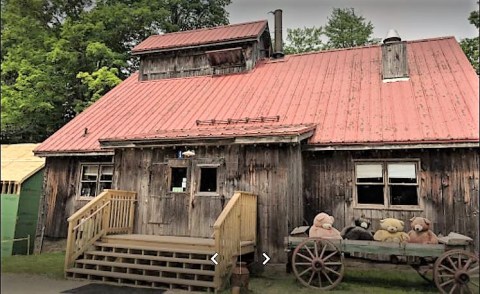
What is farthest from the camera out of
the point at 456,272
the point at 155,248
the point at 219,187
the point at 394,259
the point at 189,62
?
the point at 189,62

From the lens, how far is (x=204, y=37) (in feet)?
46.8

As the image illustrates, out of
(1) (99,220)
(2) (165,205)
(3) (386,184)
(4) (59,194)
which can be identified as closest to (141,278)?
(1) (99,220)

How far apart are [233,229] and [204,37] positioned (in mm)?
9444

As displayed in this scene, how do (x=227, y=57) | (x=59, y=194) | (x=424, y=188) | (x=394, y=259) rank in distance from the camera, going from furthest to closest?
1. (x=227, y=57)
2. (x=59, y=194)
3. (x=424, y=188)
4. (x=394, y=259)

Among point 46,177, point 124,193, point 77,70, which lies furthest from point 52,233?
point 77,70

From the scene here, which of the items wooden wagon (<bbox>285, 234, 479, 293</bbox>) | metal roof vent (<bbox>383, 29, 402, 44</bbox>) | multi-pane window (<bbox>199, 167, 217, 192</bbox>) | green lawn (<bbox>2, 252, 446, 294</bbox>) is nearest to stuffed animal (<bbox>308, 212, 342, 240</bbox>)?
wooden wagon (<bbox>285, 234, 479, 293</bbox>)

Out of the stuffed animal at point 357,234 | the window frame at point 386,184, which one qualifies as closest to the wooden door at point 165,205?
the stuffed animal at point 357,234

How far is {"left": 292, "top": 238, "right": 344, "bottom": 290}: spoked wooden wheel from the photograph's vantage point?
6.61 metres

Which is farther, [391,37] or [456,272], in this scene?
[391,37]

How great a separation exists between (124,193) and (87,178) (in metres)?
3.05

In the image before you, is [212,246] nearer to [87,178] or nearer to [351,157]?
[351,157]

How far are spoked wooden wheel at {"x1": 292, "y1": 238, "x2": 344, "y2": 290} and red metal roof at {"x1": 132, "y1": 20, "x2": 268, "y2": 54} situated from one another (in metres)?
8.68

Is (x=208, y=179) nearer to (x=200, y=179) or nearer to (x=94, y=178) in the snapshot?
(x=200, y=179)

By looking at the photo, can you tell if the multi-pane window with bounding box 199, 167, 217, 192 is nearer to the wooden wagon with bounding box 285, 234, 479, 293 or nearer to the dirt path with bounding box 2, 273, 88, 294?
the wooden wagon with bounding box 285, 234, 479, 293
